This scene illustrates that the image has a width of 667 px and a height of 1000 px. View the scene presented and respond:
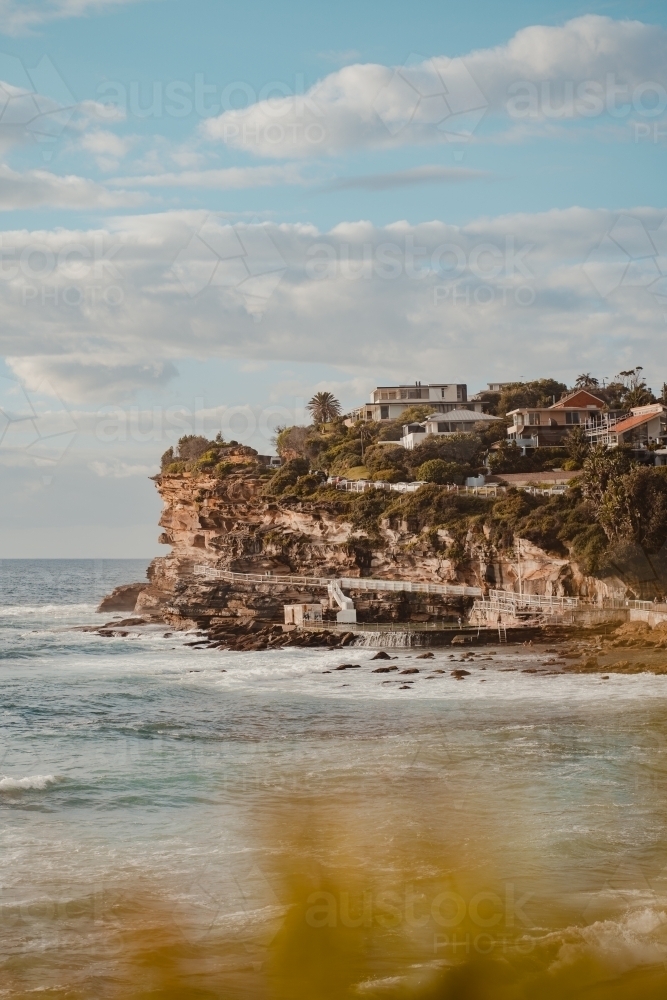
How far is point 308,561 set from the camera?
68750mm

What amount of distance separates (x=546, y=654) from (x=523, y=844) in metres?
28.4

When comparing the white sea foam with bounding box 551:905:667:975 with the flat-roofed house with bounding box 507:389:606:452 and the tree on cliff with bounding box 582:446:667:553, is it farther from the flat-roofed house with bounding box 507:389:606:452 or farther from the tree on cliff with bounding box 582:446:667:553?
the flat-roofed house with bounding box 507:389:606:452

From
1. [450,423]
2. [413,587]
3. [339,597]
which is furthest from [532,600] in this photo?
[450,423]

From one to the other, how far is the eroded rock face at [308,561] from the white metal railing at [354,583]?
658mm

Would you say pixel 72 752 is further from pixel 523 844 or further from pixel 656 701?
pixel 656 701

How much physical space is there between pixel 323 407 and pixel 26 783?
90.4m

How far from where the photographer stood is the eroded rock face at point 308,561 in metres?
57.4

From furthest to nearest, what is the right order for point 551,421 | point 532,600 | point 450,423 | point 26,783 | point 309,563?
point 450,423 < point 551,421 < point 309,563 < point 532,600 < point 26,783

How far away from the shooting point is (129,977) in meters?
13.4

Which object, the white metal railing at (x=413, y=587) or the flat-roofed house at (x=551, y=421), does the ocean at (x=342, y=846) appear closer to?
the white metal railing at (x=413, y=587)

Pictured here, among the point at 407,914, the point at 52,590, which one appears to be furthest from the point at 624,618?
the point at 52,590

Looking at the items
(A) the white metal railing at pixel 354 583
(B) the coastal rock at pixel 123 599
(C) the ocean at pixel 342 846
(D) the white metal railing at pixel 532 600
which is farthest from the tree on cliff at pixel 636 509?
(B) the coastal rock at pixel 123 599

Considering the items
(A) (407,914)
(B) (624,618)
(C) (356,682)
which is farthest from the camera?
(B) (624,618)

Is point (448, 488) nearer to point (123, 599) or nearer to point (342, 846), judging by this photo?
point (123, 599)
